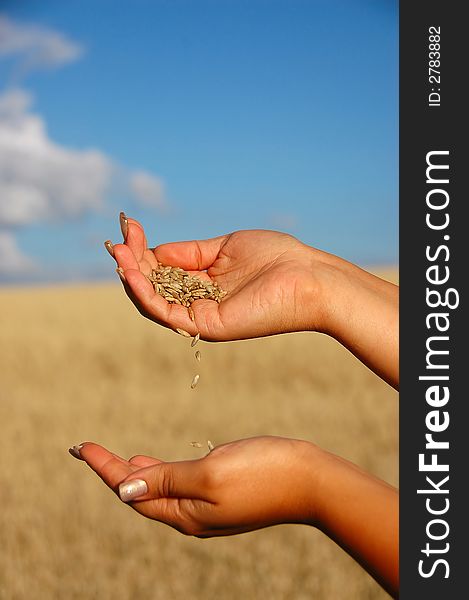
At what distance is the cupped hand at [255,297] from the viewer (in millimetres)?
2633

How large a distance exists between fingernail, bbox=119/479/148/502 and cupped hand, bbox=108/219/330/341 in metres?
0.68

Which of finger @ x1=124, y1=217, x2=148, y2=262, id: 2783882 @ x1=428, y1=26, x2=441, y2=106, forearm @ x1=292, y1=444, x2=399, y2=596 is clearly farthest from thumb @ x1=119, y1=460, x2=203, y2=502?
id: 2783882 @ x1=428, y1=26, x2=441, y2=106

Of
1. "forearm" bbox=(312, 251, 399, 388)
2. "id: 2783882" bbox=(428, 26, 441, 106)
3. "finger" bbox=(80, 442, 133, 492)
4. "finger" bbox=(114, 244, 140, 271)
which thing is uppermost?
"id: 2783882" bbox=(428, 26, 441, 106)

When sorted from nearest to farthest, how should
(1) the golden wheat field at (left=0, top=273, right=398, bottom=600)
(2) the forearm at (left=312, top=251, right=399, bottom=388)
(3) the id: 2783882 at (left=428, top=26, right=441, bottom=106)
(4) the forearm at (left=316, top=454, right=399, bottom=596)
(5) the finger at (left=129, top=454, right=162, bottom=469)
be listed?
1. (4) the forearm at (left=316, top=454, right=399, bottom=596)
2. (5) the finger at (left=129, top=454, right=162, bottom=469)
3. (2) the forearm at (left=312, top=251, right=399, bottom=388)
4. (3) the id: 2783882 at (left=428, top=26, right=441, bottom=106)
5. (1) the golden wheat field at (left=0, top=273, right=398, bottom=600)

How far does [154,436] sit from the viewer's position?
674 centimetres

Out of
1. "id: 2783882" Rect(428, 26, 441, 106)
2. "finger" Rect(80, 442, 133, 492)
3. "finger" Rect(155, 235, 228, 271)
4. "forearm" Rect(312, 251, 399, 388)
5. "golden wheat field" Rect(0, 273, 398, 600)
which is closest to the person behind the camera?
"finger" Rect(80, 442, 133, 492)

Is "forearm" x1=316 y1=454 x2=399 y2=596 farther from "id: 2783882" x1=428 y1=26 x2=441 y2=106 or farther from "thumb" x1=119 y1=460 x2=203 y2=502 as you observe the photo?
"id: 2783882" x1=428 y1=26 x2=441 y2=106

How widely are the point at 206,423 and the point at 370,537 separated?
5.18m

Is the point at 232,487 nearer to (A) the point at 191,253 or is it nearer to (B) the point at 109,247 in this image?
(B) the point at 109,247

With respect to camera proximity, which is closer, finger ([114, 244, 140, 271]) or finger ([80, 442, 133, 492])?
finger ([80, 442, 133, 492])

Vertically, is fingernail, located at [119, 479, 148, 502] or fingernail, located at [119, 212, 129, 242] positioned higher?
fingernail, located at [119, 212, 129, 242]

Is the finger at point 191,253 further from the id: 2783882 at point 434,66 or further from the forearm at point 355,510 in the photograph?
the forearm at point 355,510

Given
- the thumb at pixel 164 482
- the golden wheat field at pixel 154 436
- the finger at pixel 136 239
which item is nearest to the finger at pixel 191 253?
the finger at pixel 136 239

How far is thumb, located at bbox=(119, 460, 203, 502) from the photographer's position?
6.73 ft
